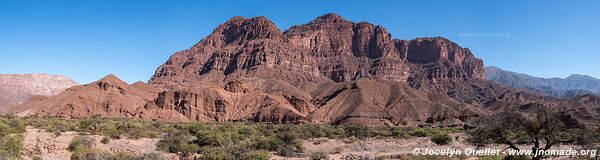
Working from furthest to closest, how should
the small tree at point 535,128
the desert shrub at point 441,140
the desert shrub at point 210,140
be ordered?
1. the desert shrub at point 441,140
2. the desert shrub at point 210,140
3. the small tree at point 535,128

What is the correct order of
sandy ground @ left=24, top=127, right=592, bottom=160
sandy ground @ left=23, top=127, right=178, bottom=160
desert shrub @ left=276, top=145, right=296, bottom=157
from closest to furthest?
1. sandy ground @ left=23, top=127, right=178, bottom=160
2. sandy ground @ left=24, top=127, right=592, bottom=160
3. desert shrub @ left=276, top=145, right=296, bottom=157

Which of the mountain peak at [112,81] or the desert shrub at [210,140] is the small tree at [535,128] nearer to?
the desert shrub at [210,140]

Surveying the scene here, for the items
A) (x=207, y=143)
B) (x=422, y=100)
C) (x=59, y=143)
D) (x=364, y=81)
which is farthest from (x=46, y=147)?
(x=364, y=81)

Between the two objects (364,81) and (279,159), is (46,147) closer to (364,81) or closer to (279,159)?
(279,159)

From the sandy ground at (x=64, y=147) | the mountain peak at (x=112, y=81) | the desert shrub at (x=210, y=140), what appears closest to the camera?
the sandy ground at (x=64, y=147)

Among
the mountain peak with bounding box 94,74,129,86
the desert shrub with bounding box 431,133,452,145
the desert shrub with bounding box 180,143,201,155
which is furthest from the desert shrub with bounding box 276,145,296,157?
the mountain peak with bounding box 94,74,129,86

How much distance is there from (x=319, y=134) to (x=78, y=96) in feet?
285

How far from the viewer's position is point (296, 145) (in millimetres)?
29078

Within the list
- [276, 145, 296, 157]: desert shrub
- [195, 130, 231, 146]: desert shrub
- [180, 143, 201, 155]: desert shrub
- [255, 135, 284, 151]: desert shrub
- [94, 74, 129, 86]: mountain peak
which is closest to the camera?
[180, 143, 201, 155]: desert shrub

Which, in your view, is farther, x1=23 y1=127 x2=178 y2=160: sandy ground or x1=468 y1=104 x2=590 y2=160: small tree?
x1=23 y1=127 x2=178 y2=160: sandy ground

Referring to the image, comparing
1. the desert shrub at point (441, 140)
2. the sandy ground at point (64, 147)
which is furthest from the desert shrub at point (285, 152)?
the desert shrub at point (441, 140)

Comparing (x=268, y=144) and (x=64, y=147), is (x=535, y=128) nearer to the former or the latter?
(x=268, y=144)

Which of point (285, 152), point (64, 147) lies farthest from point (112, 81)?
point (285, 152)

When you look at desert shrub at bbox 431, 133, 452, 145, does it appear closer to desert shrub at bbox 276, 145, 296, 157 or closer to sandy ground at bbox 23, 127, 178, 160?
desert shrub at bbox 276, 145, 296, 157
